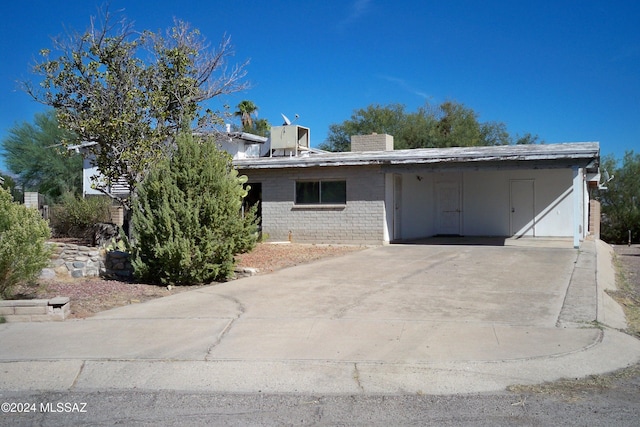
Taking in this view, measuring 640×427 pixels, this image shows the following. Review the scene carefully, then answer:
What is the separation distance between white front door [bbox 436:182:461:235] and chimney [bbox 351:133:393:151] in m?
2.63

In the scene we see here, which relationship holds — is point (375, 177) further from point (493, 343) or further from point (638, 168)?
point (638, 168)

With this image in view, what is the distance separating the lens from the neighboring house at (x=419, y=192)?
60.7 ft

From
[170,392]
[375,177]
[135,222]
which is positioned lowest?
[170,392]

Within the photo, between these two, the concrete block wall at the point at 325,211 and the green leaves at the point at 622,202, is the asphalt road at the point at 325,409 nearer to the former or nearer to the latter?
the concrete block wall at the point at 325,211

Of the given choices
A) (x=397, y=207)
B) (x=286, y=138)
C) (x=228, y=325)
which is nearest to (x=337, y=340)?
(x=228, y=325)

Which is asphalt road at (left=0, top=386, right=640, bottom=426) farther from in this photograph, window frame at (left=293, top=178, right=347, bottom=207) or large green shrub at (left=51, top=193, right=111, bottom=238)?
large green shrub at (left=51, top=193, right=111, bottom=238)

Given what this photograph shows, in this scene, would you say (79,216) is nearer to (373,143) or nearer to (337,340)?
(373,143)

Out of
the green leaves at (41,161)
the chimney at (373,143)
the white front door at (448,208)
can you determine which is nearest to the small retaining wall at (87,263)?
the chimney at (373,143)

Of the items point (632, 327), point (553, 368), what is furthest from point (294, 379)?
point (632, 327)

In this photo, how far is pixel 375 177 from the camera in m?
19.8

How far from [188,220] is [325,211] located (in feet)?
31.5

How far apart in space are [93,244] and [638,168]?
93.5ft

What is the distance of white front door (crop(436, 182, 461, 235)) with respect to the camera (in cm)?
2361

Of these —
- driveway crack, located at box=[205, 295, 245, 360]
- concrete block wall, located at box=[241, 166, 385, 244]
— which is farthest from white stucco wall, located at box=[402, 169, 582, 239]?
driveway crack, located at box=[205, 295, 245, 360]
